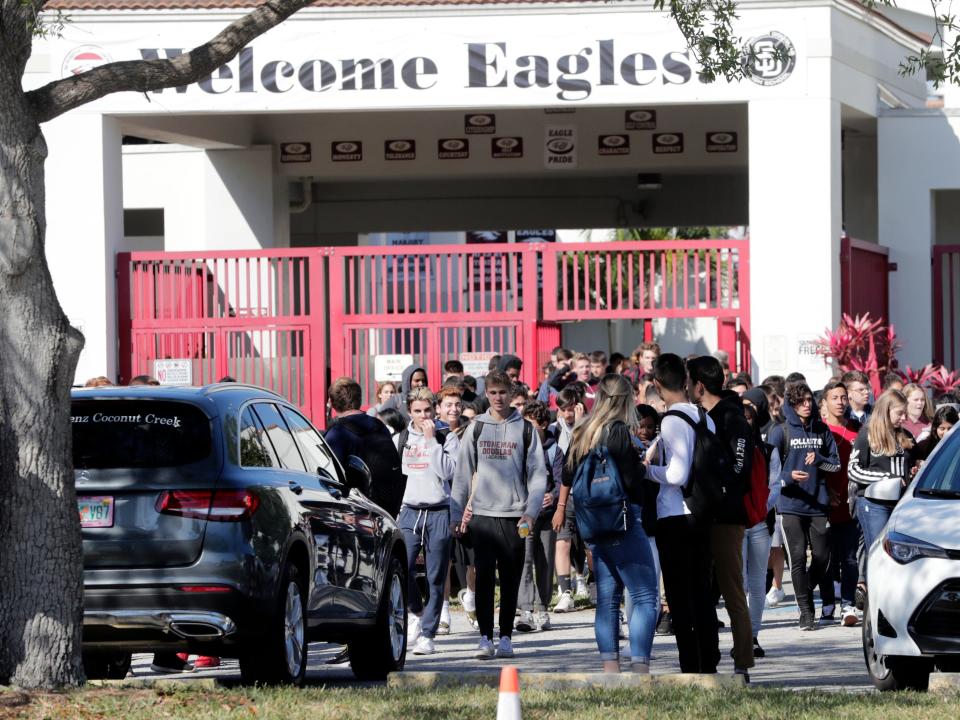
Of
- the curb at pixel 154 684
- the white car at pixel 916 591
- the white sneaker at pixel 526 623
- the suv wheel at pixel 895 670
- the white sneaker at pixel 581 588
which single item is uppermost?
A: the white car at pixel 916 591

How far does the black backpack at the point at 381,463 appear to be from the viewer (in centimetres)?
Result: 1280

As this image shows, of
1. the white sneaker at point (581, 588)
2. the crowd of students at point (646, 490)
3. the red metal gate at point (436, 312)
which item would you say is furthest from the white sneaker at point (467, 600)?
the red metal gate at point (436, 312)

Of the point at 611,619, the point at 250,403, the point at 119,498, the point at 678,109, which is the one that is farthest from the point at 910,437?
the point at 678,109

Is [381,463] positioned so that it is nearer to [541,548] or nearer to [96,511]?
[541,548]

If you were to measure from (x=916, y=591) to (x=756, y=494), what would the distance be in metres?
1.40

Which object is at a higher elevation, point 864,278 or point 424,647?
point 864,278

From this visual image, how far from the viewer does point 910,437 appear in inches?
517

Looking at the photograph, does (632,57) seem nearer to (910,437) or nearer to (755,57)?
(755,57)

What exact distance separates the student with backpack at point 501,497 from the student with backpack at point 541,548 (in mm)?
1788

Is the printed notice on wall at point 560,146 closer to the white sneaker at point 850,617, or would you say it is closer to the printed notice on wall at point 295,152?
the printed notice on wall at point 295,152

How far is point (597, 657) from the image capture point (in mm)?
11883

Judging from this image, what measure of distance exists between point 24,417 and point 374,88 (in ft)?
46.4

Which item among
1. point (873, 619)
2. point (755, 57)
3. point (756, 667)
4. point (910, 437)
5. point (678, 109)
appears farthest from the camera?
point (678, 109)

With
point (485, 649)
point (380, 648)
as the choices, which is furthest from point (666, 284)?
point (380, 648)
